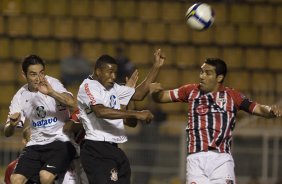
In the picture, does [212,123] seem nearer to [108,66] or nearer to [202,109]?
[202,109]

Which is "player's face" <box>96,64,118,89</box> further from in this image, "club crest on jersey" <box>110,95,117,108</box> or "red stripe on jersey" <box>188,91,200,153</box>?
"red stripe on jersey" <box>188,91,200,153</box>

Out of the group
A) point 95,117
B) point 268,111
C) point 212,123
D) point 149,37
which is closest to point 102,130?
point 95,117

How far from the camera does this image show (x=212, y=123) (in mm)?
9719

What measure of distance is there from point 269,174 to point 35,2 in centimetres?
537

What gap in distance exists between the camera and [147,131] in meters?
14.7

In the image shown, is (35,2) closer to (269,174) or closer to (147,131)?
(147,131)

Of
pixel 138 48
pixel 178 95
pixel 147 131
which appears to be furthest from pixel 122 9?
pixel 178 95

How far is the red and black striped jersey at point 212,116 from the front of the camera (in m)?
9.70

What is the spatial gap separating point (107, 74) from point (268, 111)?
171 centimetres

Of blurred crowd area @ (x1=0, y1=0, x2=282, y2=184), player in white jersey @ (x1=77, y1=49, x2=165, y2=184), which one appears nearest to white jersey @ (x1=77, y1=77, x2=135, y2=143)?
player in white jersey @ (x1=77, y1=49, x2=165, y2=184)

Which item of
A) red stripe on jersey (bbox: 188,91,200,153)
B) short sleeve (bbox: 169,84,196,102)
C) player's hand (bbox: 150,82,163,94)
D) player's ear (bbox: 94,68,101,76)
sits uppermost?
player's ear (bbox: 94,68,101,76)

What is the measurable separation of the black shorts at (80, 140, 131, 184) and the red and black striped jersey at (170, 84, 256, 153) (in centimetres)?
80

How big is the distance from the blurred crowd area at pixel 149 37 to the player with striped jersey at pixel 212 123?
253 inches

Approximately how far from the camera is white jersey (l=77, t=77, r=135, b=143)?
30.7 ft
